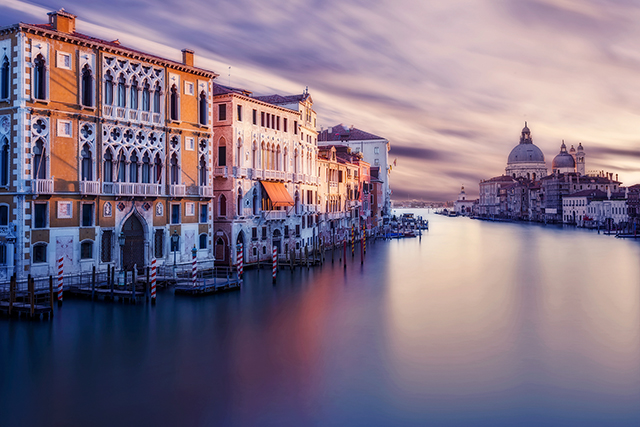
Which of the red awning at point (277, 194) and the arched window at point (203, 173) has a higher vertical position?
the arched window at point (203, 173)

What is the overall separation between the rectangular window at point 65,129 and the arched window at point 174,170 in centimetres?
479

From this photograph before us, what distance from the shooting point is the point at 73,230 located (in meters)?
19.9

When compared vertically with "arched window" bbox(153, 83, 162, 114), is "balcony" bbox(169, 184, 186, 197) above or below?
below

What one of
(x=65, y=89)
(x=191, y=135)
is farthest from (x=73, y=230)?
(x=191, y=135)

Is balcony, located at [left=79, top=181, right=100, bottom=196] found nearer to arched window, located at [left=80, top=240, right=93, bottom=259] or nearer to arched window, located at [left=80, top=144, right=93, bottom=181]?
arched window, located at [left=80, top=144, right=93, bottom=181]

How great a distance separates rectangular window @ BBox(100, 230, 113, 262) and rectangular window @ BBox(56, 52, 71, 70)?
609cm

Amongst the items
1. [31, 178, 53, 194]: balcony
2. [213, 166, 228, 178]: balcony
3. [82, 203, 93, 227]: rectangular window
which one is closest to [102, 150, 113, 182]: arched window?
[82, 203, 93, 227]: rectangular window

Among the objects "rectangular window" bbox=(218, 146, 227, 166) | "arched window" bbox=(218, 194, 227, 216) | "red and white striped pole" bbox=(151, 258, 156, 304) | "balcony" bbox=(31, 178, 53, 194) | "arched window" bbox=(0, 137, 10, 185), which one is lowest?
"red and white striped pole" bbox=(151, 258, 156, 304)

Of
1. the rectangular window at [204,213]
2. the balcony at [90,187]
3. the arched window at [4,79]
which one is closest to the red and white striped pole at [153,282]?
the balcony at [90,187]

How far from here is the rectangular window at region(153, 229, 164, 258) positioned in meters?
23.0

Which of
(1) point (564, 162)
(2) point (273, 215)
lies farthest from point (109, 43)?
(1) point (564, 162)

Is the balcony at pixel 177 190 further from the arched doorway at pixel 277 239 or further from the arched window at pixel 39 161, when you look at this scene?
the arched doorway at pixel 277 239

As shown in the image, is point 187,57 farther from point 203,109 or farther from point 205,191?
point 205,191

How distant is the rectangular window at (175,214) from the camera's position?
2383cm
